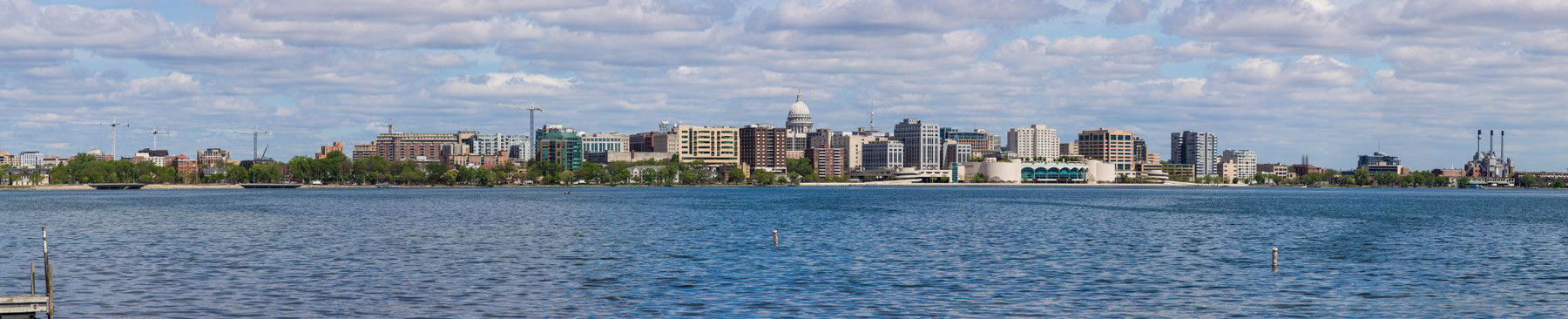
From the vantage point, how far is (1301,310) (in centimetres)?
4266

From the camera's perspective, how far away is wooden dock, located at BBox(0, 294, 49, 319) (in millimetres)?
35969

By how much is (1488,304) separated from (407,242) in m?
54.0

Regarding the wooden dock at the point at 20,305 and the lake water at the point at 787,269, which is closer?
the wooden dock at the point at 20,305

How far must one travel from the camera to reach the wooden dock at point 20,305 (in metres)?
36.0

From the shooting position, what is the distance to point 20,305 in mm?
36094

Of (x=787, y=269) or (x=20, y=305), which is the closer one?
(x=20, y=305)

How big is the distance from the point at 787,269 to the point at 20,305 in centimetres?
2856

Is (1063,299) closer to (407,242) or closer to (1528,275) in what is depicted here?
(1528,275)

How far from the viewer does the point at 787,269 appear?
57.5 metres

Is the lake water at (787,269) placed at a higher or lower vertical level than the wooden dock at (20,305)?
A: lower

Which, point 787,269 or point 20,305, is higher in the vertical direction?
point 20,305

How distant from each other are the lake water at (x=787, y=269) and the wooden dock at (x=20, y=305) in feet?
14.9

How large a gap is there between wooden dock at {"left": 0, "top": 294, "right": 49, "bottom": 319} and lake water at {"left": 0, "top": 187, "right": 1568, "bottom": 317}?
14.9 ft

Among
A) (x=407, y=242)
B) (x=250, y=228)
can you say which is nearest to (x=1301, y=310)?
(x=407, y=242)
